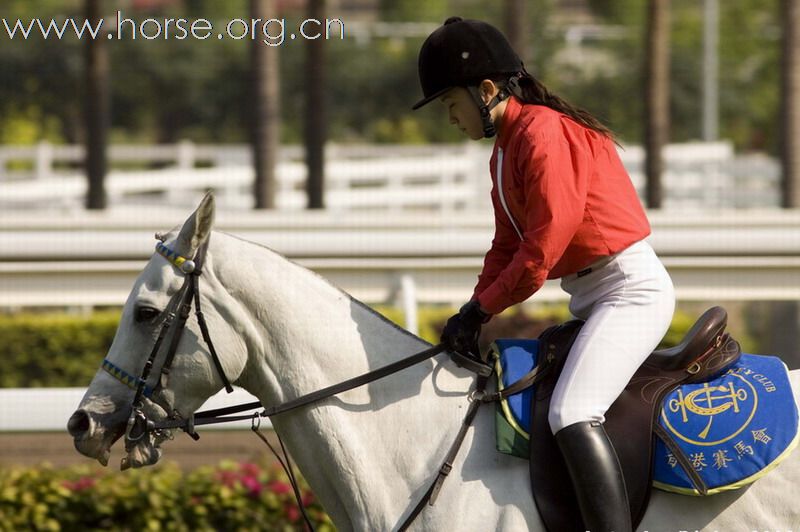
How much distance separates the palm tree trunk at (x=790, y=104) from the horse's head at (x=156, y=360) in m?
7.98

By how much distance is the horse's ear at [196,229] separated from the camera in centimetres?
335

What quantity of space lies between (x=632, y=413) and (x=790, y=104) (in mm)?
8057

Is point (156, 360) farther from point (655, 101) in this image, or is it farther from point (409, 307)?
point (655, 101)

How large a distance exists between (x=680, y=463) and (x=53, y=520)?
10.3ft

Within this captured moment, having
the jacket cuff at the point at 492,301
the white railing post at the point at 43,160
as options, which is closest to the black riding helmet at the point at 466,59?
the jacket cuff at the point at 492,301

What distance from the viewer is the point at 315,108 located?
11.2 meters

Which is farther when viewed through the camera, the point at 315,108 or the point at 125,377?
the point at 315,108

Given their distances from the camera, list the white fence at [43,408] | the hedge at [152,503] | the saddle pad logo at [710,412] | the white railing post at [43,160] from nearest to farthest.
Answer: the saddle pad logo at [710,412], the white fence at [43,408], the hedge at [152,503], the white railing post at [43,160]

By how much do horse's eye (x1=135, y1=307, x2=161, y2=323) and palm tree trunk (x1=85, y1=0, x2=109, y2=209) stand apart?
859 centimetres

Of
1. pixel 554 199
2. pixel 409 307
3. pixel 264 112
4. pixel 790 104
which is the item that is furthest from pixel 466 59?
pixel 790 104

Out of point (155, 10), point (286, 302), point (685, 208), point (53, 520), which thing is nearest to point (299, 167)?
point (685, 208)

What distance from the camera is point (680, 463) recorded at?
3359 millimetres

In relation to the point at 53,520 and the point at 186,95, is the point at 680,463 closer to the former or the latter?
the point at 53,520

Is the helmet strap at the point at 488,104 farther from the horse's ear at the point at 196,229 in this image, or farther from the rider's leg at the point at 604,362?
the horse's ear at the point at 196,229
